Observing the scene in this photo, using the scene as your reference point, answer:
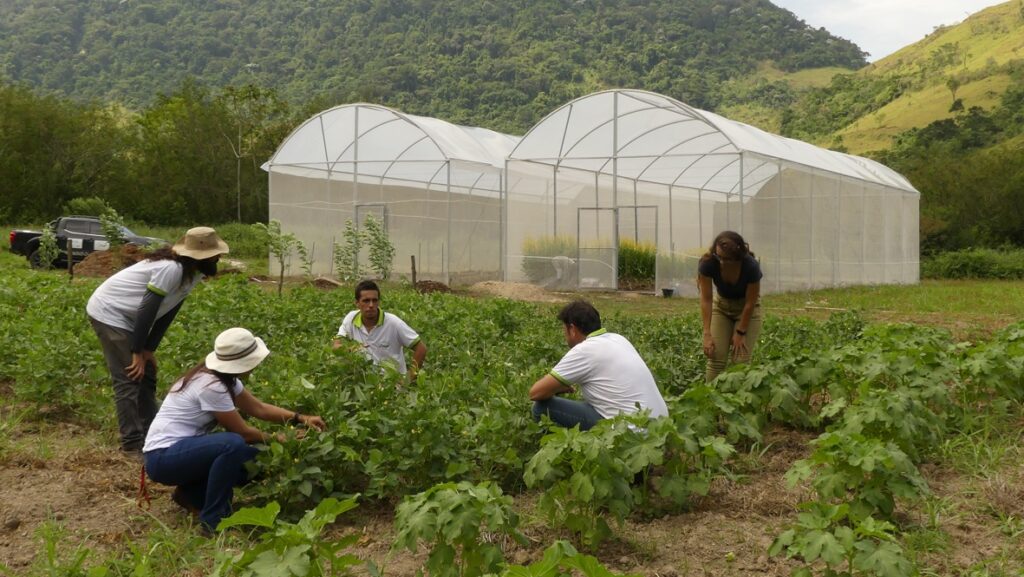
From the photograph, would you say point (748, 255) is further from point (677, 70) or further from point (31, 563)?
point (677, 70)

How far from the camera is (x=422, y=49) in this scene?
8500 cm

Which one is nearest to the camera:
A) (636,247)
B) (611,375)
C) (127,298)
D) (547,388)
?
(611,375)

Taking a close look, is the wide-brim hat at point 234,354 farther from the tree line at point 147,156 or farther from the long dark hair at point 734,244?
the tree line at point 147,156

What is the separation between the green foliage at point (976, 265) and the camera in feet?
93.2

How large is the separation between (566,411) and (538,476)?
133 cm

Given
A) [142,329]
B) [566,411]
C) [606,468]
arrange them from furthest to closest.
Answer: [142,329]
[566,411]
[606,468]

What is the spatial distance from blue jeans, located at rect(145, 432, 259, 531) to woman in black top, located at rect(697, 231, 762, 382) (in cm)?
350

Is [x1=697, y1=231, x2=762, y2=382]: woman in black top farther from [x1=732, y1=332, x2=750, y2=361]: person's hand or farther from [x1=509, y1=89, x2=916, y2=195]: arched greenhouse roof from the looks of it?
[x1=509, y1=89, x2=916, y2=195]: arched greenhouse roof

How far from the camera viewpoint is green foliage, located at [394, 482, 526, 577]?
3.39 metres

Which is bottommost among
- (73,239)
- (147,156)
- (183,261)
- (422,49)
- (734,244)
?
(183,261)

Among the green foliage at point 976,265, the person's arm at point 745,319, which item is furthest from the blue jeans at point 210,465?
the green foliage at point 976,265

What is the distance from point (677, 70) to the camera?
83000mm

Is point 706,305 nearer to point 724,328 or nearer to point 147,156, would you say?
point 724,328

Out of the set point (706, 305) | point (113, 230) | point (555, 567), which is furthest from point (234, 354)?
point (113, 230)
